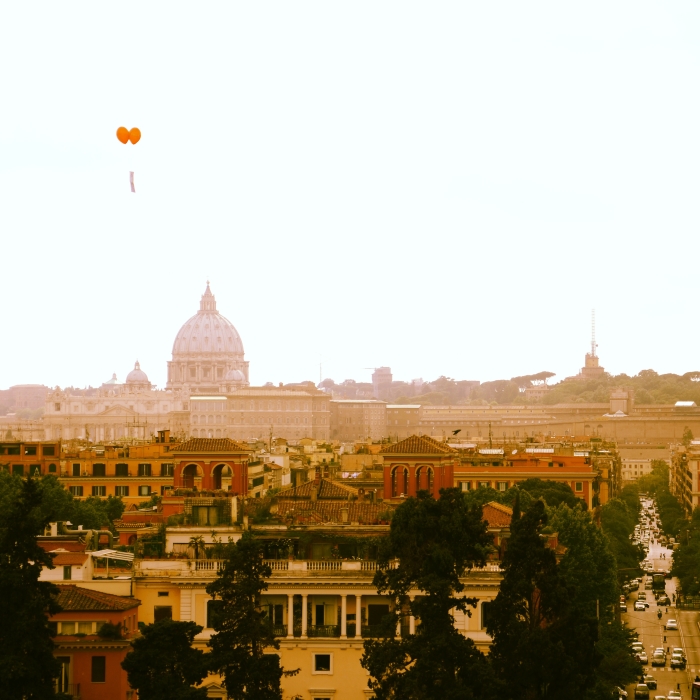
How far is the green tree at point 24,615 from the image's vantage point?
2759cm

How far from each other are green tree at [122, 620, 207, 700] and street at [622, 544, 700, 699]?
1908cm

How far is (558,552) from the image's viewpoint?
41219 mm

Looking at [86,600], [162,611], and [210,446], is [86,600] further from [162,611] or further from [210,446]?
[210,446]

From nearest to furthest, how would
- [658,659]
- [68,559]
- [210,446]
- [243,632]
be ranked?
[243,632]
[68,559]
[658,659]
[210,446]

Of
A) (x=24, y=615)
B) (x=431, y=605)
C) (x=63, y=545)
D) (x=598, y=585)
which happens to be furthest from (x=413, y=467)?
(x=24, y=615)

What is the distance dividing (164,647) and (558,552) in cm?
1434

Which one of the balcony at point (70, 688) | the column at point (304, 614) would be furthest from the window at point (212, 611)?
the balcony at point (70, 688)

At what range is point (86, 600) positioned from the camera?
31.4 m

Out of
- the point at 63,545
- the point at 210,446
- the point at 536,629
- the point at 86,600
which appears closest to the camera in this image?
the point at 536,629

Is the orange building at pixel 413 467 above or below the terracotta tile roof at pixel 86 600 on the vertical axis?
above

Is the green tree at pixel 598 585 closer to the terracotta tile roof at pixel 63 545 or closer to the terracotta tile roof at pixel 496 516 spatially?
the terracotta tile roof at pixel 496 516

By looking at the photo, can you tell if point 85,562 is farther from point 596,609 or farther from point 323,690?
point 596,609

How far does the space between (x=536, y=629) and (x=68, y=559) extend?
9.43 m

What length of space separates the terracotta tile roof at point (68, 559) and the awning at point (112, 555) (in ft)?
2.36
